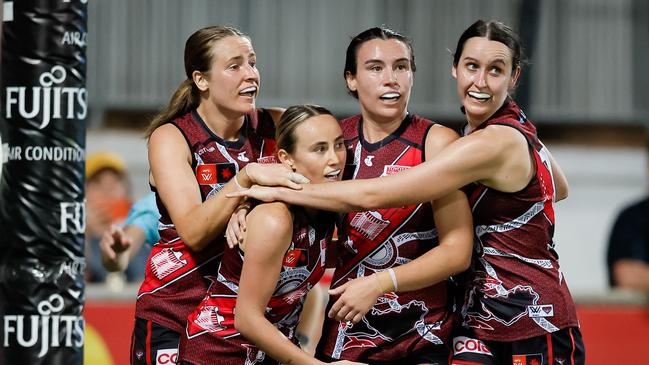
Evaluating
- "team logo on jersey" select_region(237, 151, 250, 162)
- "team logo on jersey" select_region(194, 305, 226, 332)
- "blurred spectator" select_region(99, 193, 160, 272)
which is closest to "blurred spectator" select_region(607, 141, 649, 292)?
"blurred spectator" select_region(99, 193, 160, 272)

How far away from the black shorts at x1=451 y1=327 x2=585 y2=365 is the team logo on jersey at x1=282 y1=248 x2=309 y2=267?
711 millimetres

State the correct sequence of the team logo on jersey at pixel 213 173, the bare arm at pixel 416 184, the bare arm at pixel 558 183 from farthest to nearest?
the bare arm at pixel 558 183 → the team logo on jersey at pixel 213 173 → the bare arm at pixel 416 184

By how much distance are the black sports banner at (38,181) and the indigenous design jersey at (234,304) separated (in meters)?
0.49

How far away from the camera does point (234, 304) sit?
14.5 ft

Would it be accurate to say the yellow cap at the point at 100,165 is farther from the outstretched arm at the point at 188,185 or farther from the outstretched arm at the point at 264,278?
the outstretched arm at the point at 264,278

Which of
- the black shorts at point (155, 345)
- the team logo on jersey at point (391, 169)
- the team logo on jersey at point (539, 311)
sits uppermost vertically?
the team logo on jersey at point (391, 169)

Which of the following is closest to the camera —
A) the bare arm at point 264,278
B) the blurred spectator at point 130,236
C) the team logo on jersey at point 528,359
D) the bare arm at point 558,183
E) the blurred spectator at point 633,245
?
the bare arm at point 264,278

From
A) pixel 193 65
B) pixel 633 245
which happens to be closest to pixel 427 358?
pixel 193 65

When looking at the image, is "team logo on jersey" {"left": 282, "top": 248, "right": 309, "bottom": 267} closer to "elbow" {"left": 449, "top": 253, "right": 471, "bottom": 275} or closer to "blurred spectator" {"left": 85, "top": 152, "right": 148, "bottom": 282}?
"elbow" {"left": 449, "top": 253, "right": 471, "bottom": 275}

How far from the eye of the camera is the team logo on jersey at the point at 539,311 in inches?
176

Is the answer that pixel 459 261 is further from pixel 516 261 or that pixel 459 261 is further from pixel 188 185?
pixel 188 185

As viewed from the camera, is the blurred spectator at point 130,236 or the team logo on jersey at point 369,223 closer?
the team logo on jersey at point 369,223

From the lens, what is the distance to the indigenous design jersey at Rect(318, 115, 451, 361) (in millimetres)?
4477

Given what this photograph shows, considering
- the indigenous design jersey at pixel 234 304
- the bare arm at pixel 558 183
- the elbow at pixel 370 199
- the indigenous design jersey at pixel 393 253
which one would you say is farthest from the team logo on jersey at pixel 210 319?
the bare arm at pixel 558 183
